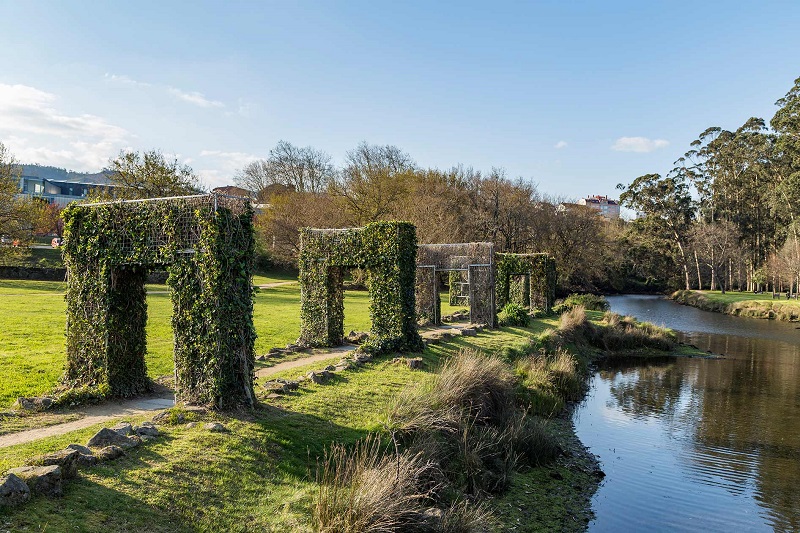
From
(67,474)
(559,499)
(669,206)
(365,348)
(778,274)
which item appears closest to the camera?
(67,474)

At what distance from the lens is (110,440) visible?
6.85m

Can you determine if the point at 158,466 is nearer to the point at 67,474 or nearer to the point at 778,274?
the point at 67,474

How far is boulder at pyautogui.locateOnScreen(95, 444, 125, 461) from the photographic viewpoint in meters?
6.39

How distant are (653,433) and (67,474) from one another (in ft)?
40.0

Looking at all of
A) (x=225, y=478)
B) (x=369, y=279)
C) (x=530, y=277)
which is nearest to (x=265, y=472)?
(x=225, y=478)

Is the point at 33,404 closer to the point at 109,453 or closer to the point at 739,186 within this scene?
the point at 109,453

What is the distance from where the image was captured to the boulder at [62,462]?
19.1 feet

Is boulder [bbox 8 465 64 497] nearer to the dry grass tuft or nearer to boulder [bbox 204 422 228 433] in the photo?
boulder [bbox 204 422 228 433]

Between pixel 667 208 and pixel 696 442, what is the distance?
56.0 metres

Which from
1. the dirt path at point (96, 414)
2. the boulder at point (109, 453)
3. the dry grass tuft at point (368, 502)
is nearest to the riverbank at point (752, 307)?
the dirt path at point (96, 414)

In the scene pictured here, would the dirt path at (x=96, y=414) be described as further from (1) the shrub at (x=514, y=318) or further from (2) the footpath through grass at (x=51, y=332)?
(1) the shrub at (x=514, y=318)

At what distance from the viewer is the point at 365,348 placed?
14.6 m

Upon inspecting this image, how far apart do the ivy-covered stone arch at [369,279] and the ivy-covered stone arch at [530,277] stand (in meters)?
12.9

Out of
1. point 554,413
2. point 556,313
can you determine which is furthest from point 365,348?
point 556,313
